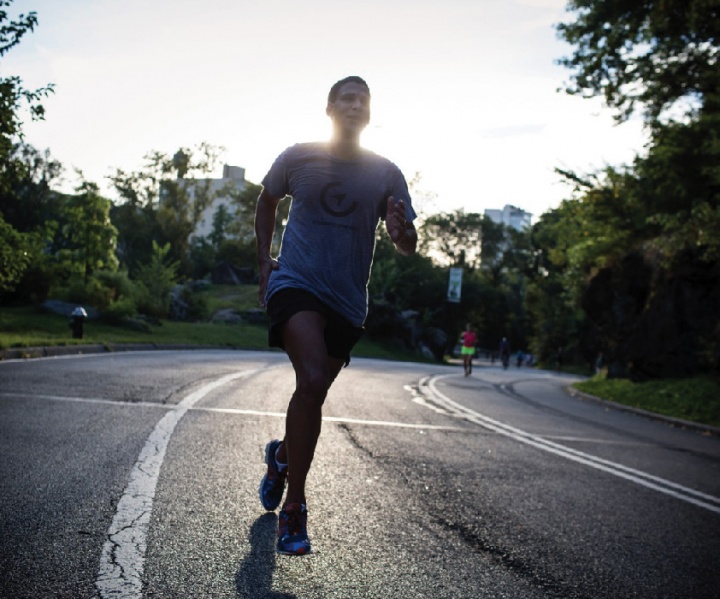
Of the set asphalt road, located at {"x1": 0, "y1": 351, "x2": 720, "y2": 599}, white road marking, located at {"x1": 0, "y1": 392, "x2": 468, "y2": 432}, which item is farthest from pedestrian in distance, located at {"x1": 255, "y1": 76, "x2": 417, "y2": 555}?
white road marking, located at {"x1": 0, "y1": 392, "x2": 468, "y2": 432}

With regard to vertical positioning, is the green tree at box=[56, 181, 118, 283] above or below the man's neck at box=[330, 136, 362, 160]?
above

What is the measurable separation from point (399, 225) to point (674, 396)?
1522cm

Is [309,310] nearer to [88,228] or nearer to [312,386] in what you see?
[312,386]

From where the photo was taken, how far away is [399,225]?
3.58 m

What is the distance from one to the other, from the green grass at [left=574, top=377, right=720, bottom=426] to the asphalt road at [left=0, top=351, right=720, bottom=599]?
22.8 feet

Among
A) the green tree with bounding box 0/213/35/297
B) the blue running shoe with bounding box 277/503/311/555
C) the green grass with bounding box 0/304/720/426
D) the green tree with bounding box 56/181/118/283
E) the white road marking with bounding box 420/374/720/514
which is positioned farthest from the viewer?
the green tree with bounding box 56/181/118/283

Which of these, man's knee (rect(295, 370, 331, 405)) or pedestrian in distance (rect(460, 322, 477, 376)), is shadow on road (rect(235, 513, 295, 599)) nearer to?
man's knee (rect(295, 370, 331, 405))

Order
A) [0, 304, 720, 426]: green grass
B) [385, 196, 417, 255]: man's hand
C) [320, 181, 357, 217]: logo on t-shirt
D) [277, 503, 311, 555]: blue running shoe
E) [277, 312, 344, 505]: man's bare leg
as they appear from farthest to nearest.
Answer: [0, 304, 720, 426]: green grass
[320, 181, 357, 217]: logo on t-shirt
[385, 196, 417, 255]: man's hand
[277, 312, 344, 505]: man's bare leg
[277, 503, 311, 555]: blue running shoe

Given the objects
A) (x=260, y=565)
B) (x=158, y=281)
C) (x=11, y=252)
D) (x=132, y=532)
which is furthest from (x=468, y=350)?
(x=260, y=565)

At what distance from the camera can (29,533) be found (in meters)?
3.18

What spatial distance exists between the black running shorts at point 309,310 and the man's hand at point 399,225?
1.55ft

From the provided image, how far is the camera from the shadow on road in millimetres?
2709

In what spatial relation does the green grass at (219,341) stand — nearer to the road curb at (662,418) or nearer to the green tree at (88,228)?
the road curb at (662,418)

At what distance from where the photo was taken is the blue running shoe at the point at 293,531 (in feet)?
10.0
